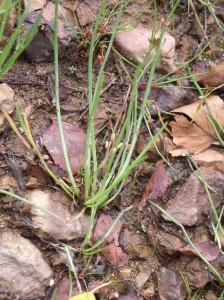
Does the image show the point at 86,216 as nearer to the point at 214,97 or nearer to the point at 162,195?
the point at 162,195

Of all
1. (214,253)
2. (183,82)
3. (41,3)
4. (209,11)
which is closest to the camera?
(214,253)

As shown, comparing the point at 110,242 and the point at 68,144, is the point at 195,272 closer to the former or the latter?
the point at 110,242

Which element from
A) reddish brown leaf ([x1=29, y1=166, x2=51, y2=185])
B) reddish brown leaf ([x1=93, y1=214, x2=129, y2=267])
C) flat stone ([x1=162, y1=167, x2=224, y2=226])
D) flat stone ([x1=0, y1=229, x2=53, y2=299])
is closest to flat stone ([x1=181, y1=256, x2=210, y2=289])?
flat stone ([x1=162, y1=167, x2=224, y2=226])

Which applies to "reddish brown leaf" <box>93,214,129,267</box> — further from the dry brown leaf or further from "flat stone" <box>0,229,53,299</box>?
the dry brown leaf

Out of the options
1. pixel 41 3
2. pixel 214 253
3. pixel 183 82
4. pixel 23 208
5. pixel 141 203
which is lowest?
pixel 214 253

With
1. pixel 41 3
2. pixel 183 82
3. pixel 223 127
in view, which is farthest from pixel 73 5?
pixel 223 127

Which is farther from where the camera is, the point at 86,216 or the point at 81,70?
the point at 81,70

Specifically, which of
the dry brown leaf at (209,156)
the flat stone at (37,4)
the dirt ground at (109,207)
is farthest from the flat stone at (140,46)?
the dry brown leaf at (209,156)
